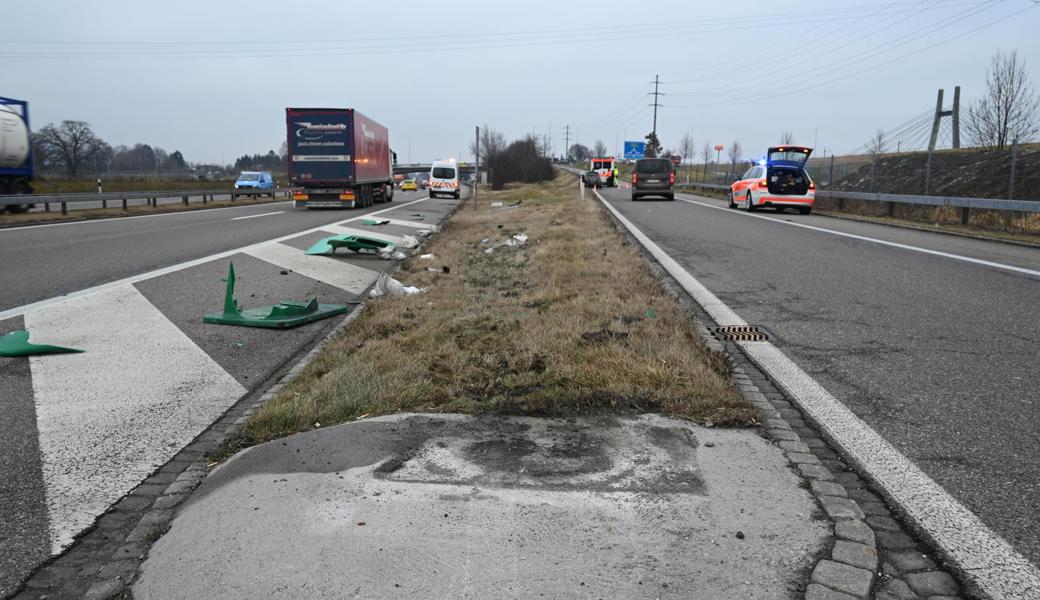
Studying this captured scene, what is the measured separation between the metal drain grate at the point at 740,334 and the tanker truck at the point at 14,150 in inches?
997

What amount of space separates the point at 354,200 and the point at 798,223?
16.3 meters

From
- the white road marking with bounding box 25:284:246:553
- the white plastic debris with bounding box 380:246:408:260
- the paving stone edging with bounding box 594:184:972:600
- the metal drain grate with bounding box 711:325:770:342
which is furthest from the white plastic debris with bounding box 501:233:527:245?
the paving stone edging with bounding box 594:184:972:600

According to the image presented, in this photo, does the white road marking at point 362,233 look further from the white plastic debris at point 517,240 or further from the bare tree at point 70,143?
the bare tree at point 70,143

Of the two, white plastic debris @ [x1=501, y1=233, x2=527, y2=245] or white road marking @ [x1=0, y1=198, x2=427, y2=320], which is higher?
white plastic debris @ [x1=501, y1=233, x2=527, y2=245]

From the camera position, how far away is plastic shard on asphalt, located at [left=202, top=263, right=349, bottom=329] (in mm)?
7027

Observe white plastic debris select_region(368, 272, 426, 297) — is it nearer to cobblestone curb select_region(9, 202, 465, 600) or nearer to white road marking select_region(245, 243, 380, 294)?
white road marking select_region(245, 243, 380, 294)

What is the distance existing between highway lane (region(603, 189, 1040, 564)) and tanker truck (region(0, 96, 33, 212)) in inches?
953

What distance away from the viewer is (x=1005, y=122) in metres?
31.9

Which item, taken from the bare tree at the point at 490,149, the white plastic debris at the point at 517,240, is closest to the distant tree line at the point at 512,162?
the bare tree at the point at 490,149

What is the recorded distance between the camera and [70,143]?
83.6 metres

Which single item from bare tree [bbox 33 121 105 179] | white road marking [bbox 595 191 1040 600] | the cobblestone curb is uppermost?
bare tree [bbox 33 121 105 179]

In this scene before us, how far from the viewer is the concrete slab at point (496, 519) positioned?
254 centimetres

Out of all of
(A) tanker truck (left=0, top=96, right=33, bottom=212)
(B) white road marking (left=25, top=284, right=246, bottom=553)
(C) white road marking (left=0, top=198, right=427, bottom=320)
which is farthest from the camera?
(A) tanker truck (left=0, top=96, right=33, bottom=212)

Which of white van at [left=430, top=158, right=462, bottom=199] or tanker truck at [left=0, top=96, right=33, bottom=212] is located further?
white van at [left=430, top=158, right=462, bottom=199]
